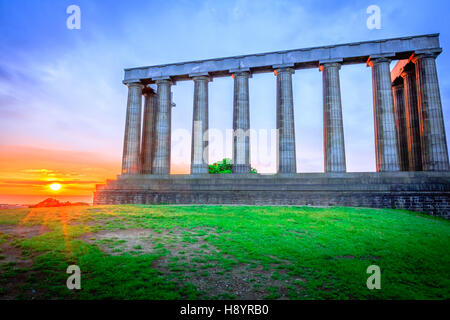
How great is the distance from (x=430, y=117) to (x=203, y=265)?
33.7 m

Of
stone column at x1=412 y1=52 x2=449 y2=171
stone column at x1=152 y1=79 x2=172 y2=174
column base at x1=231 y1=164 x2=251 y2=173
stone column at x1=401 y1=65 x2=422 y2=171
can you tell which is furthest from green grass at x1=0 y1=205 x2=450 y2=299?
stone column at x1=401 y1=65 x2=422 y2=171

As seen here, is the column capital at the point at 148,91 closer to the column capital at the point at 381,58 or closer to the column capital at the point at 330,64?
the column capital at the point at 330,64

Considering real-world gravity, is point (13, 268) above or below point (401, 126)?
below

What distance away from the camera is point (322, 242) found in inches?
484

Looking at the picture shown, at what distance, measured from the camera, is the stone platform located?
24.2 meters

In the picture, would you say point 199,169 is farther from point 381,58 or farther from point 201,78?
point 381,58

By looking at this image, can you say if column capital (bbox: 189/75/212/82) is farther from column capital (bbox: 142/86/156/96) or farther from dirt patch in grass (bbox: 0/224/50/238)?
dirt patch in grass (bbox: 0/224/50/238)

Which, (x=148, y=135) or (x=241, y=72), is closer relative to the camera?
(x=241, y=72)

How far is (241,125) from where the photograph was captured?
110 ft

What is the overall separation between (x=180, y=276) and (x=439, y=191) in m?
27.0

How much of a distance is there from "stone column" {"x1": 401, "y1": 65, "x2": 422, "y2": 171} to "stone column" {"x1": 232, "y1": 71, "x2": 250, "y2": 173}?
2165 cm

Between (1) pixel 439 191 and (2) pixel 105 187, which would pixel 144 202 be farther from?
(1) pixel 439 191

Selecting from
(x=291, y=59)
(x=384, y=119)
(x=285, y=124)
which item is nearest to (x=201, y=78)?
(x=291, y=59)
